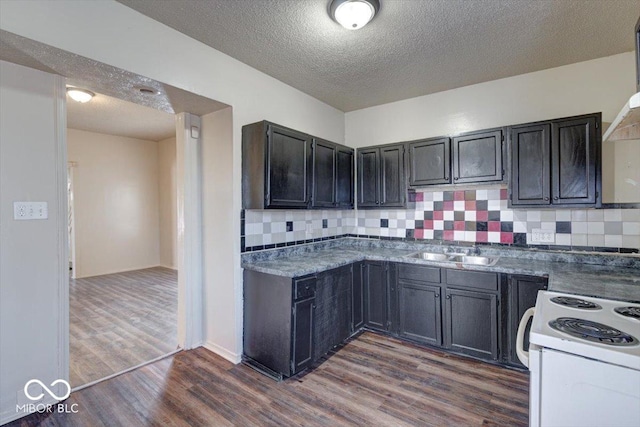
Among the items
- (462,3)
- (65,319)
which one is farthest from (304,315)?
(462,3)

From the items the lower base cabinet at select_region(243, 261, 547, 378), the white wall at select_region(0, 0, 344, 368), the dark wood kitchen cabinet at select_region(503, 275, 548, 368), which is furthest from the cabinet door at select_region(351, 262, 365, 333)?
the dark wood kitchen cabinet at select_region(503, 275, 548, 368)

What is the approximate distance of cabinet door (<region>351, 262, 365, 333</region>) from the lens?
3029 mm

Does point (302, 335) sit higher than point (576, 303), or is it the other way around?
point (576, 303)

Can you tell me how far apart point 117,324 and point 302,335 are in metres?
2.37

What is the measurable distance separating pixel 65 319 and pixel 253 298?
1.29 m

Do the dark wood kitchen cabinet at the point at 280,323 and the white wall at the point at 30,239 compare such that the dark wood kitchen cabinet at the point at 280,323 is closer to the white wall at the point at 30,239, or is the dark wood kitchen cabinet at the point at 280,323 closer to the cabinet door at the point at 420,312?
the cabinet door at the point at 420,312

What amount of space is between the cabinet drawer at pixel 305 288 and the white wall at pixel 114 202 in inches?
207

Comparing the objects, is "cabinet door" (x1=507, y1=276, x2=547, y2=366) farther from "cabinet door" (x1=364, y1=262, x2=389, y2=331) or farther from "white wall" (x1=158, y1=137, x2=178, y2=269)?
"white wall" (x1=158, y1=137, x2=178, y2=269)

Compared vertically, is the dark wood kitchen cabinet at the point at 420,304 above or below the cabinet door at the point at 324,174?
below

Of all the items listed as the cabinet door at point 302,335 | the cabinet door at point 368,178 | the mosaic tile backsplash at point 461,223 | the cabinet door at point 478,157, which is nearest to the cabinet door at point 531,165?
the cabinet door at point 478,157

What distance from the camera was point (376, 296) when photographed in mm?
3119

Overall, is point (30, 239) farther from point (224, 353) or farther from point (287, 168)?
point (287, 168)

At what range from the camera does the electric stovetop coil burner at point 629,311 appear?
142 centimetres

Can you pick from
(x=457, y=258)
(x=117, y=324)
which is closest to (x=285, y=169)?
(x=457, y=258)
